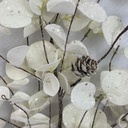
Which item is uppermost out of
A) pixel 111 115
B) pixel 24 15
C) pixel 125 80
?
pixel 24 15

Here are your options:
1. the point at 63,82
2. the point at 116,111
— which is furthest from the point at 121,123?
the point at 63,82

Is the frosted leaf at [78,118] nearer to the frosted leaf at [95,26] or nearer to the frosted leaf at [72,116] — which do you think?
the frosted leaf at [72,116]

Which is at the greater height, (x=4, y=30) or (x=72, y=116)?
(x=4, y=30)

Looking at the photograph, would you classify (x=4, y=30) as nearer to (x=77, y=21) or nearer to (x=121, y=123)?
(x=77, y=21)

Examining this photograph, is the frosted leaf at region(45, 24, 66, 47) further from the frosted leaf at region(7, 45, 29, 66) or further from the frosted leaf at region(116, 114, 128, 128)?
the frosted leaf at region(116, 114, 128, 128)

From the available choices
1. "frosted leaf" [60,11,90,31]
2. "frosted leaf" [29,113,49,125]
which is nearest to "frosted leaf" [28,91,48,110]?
"frosted leaf" [29,113,49,125]

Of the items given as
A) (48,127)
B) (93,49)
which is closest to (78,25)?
(93,49)

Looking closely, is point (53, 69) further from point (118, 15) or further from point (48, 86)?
point (118, 15)
